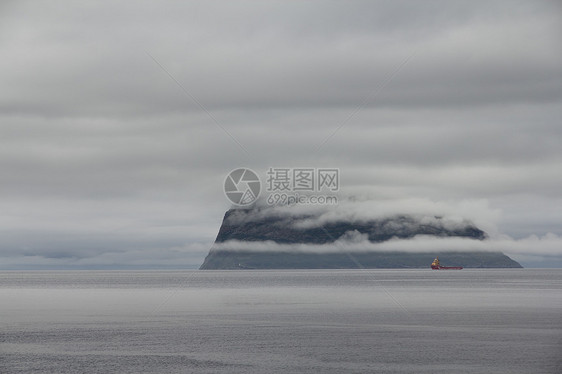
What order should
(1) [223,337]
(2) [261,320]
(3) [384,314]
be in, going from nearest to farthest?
(1) [223,337] < (2) [261,320] < (3) [384,314]

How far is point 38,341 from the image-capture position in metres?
86.3

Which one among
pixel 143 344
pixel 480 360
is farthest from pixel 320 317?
pixel 480 360

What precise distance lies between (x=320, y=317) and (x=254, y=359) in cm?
4598

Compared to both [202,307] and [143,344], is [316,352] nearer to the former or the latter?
[143,344]

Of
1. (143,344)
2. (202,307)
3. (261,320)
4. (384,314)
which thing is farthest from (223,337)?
(202,307)

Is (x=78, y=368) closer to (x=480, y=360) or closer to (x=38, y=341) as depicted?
(x=38, y=341)

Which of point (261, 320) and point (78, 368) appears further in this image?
point (261, 320)

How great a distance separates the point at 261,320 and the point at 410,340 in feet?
106

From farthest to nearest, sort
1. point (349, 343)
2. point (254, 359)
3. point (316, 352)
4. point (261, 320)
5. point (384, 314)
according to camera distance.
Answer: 1. point (384, 314)
2. point (261, 320)
3. point (349, 343)
4. point (316, 352)
5. point (254, 359)

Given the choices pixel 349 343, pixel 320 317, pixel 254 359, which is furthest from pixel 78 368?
pixel 320 317

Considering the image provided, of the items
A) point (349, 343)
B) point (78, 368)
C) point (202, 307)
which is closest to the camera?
point (78, 368)

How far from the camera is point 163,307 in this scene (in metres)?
149

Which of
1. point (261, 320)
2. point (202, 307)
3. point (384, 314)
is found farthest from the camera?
point (202, 307)

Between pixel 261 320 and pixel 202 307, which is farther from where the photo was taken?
pixel 202 307
